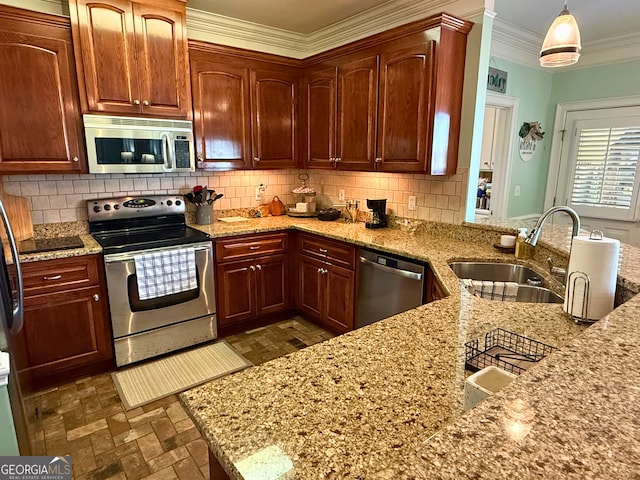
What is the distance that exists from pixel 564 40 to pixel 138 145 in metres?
2.84

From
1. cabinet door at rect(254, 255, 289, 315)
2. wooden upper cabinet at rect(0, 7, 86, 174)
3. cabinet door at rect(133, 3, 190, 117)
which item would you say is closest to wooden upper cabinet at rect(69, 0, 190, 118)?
cabinet door at rect(133, 3, 190, 117)

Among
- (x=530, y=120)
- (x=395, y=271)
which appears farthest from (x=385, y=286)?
(x=530, y=120)

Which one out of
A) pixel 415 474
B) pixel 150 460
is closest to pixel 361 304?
pixel 150 460

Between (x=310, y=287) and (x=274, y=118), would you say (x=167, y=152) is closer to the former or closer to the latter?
(x=274, y=118)

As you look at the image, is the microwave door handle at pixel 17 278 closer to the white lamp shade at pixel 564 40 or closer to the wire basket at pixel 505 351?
the wire basket at pixel 505 351

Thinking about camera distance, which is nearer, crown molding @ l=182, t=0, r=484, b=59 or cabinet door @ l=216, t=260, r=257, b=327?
crown molding @ l=182, t=0, r=484, b=59

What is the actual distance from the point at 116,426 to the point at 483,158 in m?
4.08

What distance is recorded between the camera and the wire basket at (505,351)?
1.06 metres

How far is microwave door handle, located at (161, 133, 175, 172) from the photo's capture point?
9.80 feet

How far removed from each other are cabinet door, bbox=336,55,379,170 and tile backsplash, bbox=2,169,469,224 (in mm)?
369

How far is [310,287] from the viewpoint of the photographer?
351cm

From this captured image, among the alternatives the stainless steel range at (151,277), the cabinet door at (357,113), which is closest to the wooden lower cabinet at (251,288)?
the stainless steel range at (151,277)

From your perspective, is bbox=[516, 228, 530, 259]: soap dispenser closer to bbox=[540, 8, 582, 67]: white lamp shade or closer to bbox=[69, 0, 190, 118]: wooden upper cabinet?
bbox=[540, 8, 582, 67]: white lamp shade

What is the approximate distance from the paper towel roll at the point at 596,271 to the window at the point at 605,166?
137 inches
